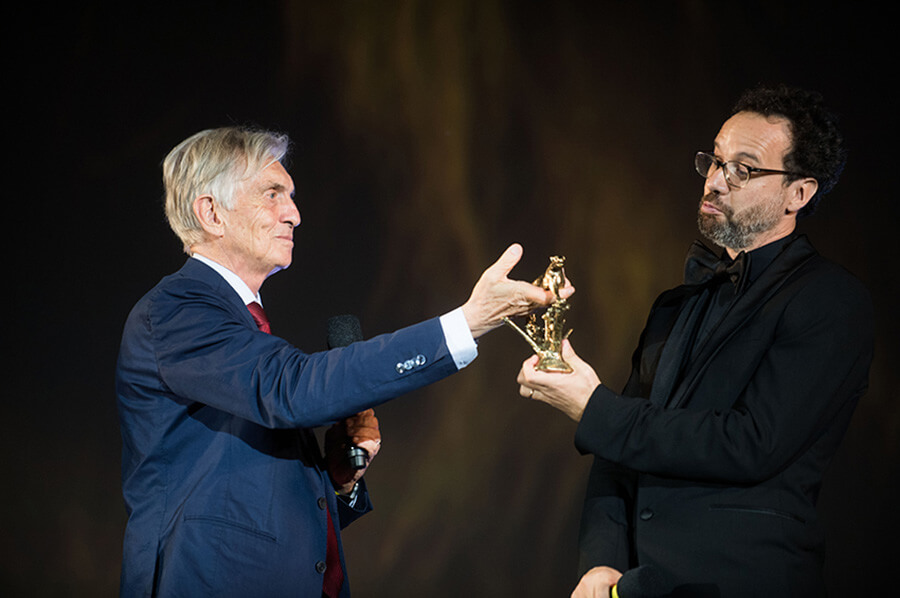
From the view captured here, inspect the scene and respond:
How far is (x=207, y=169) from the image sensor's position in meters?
1.77

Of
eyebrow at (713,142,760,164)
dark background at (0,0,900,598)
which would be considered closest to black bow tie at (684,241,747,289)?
eyebrow at (713,142,760,164)

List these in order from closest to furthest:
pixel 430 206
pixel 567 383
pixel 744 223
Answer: pixel 567 383
pixel 744 223
pixel 430 206

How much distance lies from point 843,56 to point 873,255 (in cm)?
90

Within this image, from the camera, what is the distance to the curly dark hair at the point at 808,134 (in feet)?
5.76

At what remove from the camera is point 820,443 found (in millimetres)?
1546

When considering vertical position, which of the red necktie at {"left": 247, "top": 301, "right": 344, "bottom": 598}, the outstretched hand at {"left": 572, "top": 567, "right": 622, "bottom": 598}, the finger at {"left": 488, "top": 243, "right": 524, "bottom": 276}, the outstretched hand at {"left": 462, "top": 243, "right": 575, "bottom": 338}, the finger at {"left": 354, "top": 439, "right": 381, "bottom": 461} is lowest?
the outstretched hand at {"left": 572, "top": 567, "right": 622, "bottom": 598}

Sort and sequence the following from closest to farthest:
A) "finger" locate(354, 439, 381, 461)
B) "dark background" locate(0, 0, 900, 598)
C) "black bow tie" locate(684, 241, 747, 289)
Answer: "black bow tie" locate(684, 241, 747, 289) < "finger" locate(354, 439, 381, 461) < "dark background" locate(0, 0, 900, 598)

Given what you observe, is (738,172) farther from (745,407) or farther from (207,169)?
(207,169)

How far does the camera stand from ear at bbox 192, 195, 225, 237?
176 centimetres

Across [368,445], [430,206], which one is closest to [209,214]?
[368,445]

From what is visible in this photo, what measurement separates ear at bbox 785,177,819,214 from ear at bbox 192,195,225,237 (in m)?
1.36

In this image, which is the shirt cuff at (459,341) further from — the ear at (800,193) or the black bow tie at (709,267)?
the ear at (800,193)

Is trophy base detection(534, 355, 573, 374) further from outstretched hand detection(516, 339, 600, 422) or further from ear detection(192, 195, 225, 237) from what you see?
ear detection(192, 195, 225, 237)

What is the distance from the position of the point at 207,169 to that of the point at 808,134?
146cm
